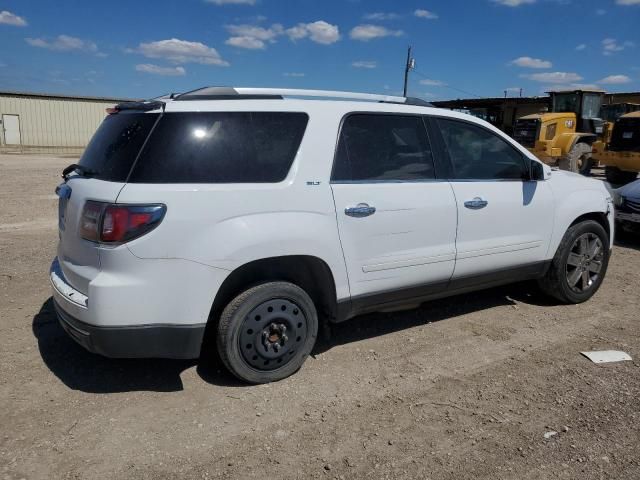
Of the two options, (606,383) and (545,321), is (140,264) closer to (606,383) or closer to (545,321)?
(606,383)

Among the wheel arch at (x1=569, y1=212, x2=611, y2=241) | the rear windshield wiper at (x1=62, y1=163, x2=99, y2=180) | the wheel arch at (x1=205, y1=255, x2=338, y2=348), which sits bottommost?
the wheel arch at (x1=205, y1=255, x2=338, y2=348)

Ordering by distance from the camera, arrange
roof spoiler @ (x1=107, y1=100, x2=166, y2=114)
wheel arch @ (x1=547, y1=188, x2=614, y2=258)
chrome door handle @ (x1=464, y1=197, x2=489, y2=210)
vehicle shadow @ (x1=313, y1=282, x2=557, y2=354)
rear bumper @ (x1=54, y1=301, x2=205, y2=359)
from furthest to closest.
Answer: wheel arch @ (x1=547, y1=188, x2=614, y2=258) → vehicle shadow @ (x1=313, y1=282, x2=557, y2=354) → chrome door handle @ (x1=464, y1=197, x2=489, y2=210) → roof spoiler @ (x1=107, y1=100, x2=166, y2=114) → rear bumper @ (x1=54, y1=301, x2=205, y2=359)

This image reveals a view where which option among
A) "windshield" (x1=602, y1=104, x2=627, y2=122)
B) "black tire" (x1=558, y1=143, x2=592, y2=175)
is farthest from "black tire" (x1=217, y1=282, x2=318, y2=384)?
"windshield" (x1=602, y1=104, x2=627, y2=122)

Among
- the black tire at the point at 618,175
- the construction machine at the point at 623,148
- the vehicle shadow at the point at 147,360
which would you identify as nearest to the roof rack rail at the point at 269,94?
the vehicle shadow at the point at 147,360

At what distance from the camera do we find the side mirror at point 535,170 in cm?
465

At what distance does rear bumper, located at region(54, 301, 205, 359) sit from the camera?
3037mm

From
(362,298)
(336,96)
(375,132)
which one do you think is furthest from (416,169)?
(362,298)

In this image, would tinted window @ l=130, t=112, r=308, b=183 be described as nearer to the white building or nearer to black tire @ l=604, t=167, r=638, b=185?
black tire @ l=604, t=167, r=638, b=185

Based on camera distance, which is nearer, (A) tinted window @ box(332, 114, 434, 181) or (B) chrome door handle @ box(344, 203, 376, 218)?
(B) chrome door handle @ box(344, 203, 376, 218)

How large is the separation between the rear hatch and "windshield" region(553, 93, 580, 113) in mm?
17522

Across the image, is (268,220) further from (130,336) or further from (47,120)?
(47,120)

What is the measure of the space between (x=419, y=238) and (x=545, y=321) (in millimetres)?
1759

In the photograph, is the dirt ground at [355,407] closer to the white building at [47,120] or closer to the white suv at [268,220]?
the white suv at [268,220]

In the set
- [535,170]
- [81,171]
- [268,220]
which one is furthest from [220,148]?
[535,170]
